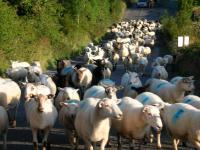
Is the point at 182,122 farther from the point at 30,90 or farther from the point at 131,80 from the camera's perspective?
the point at 131,80

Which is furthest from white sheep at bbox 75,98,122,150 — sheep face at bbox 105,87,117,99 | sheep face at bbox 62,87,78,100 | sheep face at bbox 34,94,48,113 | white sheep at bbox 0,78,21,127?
white sheep at bbox 0,78,21,127

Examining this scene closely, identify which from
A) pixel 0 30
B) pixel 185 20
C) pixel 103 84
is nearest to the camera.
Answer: pixel 103 84

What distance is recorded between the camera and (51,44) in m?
35.8

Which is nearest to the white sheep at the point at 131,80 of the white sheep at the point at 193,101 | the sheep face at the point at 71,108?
the white sheep at the point at 193,101

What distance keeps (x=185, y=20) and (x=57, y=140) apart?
25104 millimetres

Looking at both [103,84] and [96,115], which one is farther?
→ [103,84]

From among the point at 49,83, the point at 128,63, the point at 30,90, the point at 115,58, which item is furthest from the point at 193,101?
the point at 115,58

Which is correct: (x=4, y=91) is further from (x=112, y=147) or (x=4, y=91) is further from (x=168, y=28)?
(x=168, y=28)

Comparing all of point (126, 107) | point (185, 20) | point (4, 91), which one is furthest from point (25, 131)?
point (185, 20)

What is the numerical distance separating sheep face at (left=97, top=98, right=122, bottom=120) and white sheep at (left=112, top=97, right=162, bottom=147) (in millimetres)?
926

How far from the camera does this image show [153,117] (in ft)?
38.7

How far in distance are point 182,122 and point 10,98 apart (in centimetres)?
606

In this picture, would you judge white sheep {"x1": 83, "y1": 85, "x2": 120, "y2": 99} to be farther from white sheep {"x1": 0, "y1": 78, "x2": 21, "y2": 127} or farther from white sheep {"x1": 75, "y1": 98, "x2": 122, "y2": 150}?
white sheep {"x1": 0, "y1": 78, "x2": 21, "y2": 127}

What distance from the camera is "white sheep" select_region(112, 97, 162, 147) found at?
11859mm
